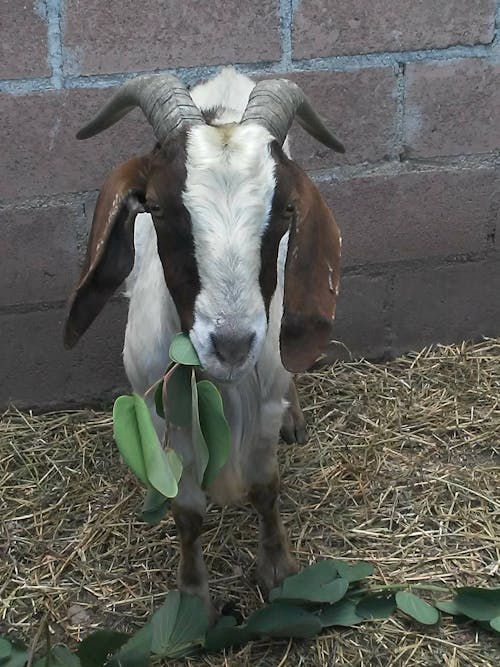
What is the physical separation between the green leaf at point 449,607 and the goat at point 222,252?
0.60 metres

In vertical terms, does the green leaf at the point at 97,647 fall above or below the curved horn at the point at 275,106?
below

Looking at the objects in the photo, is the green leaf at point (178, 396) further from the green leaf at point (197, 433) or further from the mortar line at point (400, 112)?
the mortar line at point (400, 112)

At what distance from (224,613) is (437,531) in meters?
0.66

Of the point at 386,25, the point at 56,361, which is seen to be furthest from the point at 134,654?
the point at 386,25

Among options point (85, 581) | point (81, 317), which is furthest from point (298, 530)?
point (81, 317)

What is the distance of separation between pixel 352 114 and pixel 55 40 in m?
0.95

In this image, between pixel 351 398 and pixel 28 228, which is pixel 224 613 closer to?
pixel 351 398

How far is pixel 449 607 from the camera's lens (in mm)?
2283

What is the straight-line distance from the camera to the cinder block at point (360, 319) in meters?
3.26

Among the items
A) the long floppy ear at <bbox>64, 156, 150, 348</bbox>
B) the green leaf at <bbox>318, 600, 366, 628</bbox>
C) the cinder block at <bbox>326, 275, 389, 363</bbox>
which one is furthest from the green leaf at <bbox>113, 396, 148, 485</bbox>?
the cinder block at <bbox>326, 275, 389, 363</bbox>

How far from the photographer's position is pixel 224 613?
2359 mm

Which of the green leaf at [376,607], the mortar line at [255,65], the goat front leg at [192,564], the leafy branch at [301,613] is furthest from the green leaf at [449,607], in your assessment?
the mortar line at [255,65]

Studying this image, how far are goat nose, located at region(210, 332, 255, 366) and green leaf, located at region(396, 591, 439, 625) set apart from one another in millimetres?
902

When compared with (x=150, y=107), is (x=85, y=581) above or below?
below
